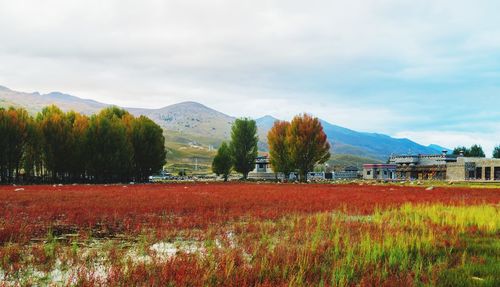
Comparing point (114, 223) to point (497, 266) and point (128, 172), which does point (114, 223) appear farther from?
point (128, 172)

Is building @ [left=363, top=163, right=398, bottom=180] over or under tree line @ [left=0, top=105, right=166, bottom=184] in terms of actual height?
under

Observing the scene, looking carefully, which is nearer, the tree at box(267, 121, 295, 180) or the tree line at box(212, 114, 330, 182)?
the tree line at box(212, 114, 330, 182)

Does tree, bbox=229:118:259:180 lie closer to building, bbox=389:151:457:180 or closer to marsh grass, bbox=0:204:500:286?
building, bbox=389:151:457:180

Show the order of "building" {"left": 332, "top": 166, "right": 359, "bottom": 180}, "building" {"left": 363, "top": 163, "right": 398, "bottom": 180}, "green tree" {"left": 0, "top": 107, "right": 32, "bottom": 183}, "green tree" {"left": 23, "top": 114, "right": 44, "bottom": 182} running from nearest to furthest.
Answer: "green tree" {"left": 0, "top": 107, "right": 32, "bottom": 183}, "green tree" {"left": 23, "top": 114, "right": 44, "bottom": 182}, "building" {"left": 363, "top": 163, "right": 398, "bottom": 180}, "building" {"left": 332, "top": 166, "right": 359, "bottom": 180}

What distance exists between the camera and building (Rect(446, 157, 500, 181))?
9631cm

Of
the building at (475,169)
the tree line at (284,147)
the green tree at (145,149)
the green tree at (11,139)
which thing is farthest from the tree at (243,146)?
the building at (475,169)

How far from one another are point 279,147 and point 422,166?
4912cm

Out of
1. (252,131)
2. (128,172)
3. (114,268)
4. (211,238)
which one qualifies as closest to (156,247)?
(211,238)

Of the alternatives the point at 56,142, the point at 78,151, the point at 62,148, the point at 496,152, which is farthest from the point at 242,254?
the point at 496,152

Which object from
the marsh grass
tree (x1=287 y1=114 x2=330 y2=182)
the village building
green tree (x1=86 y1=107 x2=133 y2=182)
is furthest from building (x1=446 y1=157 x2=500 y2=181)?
the marsh grass

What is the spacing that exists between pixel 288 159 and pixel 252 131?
1623 centimetres

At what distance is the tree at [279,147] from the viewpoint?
90.9 metres

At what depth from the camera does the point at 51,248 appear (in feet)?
33.6

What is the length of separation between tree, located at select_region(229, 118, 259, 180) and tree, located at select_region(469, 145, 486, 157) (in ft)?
334
